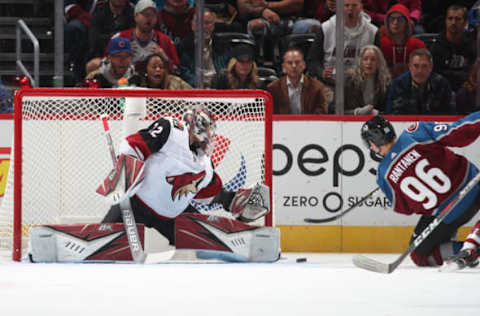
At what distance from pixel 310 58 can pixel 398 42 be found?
0.61m

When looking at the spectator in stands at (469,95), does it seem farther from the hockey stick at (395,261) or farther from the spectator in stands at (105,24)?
the spectator in stands at (105,24)

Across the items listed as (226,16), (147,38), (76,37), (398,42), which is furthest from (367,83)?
(76,37)

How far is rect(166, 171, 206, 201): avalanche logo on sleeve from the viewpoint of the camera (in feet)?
15.9

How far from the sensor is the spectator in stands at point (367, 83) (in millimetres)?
5699

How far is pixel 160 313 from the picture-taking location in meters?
2.79

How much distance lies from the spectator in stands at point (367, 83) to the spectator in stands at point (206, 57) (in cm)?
86

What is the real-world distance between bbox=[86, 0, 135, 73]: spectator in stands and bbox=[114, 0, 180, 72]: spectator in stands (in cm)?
6

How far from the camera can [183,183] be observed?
4852 millimetres

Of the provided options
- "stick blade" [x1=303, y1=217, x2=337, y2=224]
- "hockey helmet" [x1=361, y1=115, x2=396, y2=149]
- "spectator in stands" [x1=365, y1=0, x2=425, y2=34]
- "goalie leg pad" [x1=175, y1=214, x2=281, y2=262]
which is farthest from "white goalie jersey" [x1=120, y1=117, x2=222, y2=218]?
"spectator in stands" [x1=365, y1=0, x2=425, y2=34]

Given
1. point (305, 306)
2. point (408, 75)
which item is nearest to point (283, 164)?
point (408, 75)

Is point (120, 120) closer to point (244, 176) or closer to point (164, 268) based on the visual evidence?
point (244, 176)

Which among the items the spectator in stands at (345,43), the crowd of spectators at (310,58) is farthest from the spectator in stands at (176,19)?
the spectator in stands at (345,43)

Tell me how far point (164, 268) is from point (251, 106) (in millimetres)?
1328

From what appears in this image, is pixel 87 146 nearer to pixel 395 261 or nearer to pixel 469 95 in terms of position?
pixel 395 261
